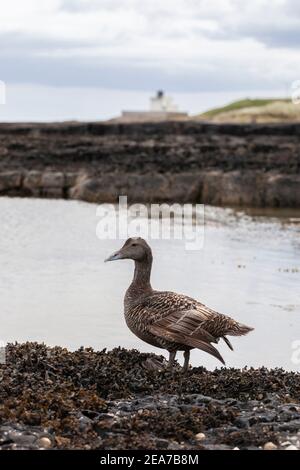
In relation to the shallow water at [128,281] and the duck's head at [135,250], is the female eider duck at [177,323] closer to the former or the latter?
the duck's head at [135,250]

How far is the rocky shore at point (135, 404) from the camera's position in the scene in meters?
8.05

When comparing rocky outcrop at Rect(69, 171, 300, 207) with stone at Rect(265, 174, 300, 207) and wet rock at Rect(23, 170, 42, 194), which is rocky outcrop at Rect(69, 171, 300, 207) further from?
wet rock at Rect(23, 170, 42, 194)

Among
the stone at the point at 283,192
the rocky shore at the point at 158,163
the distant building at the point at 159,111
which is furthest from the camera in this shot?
the distant building at the point at 159,111

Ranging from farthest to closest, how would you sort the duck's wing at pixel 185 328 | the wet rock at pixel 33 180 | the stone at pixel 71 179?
the wet rock at pixel 33 180 < the stone at pixel 71 179 < the duck's wing at pixel 185 328

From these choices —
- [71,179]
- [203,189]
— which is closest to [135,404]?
[203,189]

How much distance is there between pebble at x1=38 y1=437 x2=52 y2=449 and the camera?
306 inches

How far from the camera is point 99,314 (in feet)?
55.3

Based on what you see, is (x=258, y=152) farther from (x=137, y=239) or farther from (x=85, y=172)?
(x=137, y=239)

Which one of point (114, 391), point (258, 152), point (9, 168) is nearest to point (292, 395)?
point (114, 391)

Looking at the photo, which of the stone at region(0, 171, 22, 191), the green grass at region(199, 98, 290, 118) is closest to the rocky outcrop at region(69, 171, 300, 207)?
the stone at region(0, 171, 22, 191)

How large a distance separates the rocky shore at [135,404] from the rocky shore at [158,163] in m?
32.9

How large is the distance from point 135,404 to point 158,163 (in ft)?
132

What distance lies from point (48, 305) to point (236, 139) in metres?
45.3

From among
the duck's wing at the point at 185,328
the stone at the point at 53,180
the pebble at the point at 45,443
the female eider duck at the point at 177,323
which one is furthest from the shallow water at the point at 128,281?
the stone at the point at 53,180
